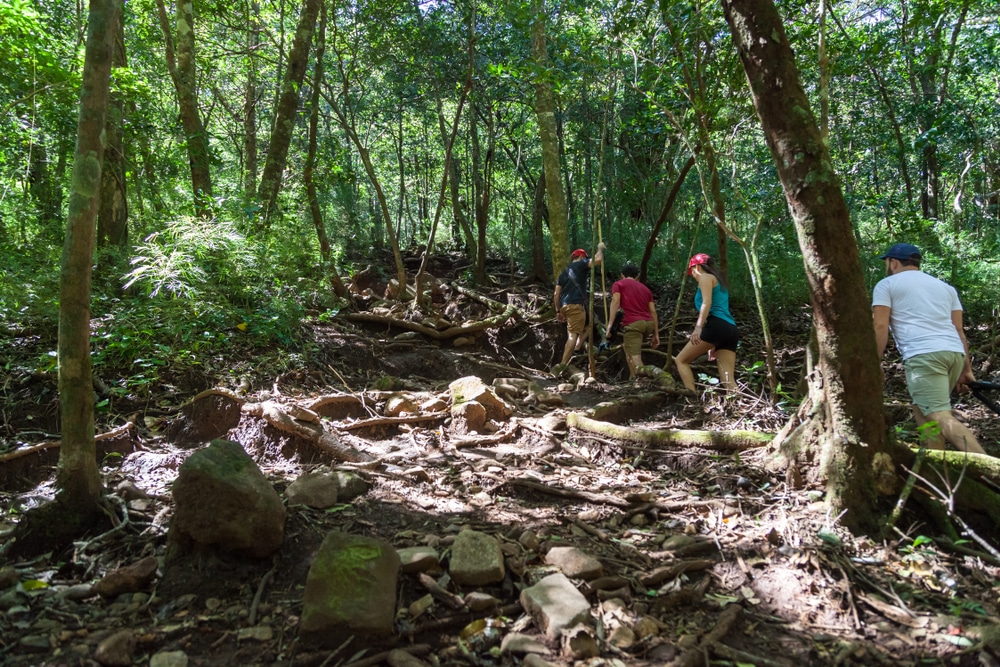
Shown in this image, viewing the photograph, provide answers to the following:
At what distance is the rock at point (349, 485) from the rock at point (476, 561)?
110cm

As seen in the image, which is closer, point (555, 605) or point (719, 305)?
point (555, 605)

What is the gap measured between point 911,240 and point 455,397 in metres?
9.27

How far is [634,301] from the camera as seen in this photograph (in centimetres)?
845

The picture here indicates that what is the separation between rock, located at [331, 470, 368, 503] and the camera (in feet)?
13.3

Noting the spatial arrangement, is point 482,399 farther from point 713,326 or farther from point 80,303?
point 80,303

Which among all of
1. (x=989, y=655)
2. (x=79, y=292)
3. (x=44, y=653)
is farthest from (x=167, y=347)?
(x=989, y=655)

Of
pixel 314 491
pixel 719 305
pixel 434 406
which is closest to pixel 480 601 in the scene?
pixel 314 491

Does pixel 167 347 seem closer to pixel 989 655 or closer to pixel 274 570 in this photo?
pixel 274 570

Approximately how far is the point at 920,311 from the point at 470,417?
3.85 m

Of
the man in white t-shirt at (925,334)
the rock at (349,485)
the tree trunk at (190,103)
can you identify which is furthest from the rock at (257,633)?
the tree trunk at (190,103)

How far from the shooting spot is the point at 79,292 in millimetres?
3447

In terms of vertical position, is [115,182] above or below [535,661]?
above

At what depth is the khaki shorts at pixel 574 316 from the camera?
9.12m

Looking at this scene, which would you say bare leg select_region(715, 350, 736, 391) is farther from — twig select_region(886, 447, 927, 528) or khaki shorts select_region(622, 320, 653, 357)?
twig select_region(886, 447, 927, 528)
